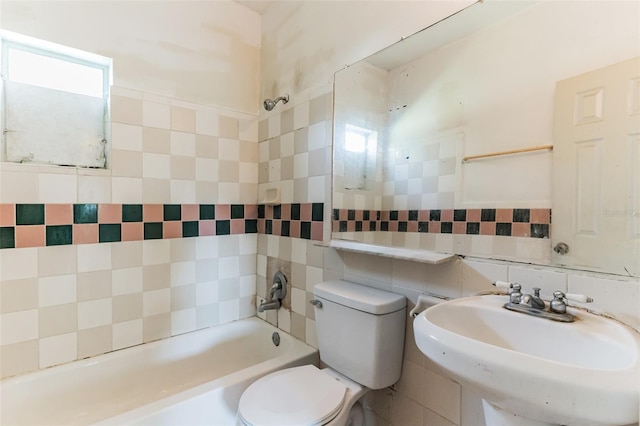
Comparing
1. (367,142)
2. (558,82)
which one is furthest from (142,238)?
(558,82)

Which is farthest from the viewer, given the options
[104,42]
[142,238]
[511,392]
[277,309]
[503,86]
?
[277,309]

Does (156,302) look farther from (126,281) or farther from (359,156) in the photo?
(359,156)

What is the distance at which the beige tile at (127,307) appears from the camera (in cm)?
152

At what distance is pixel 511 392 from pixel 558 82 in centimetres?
97

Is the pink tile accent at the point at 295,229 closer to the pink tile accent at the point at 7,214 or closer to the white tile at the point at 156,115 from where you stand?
the white tile at the point at 156,115

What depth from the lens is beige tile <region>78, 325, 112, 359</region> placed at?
1438 mm

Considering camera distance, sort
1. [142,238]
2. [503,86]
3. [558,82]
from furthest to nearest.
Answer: [142,238] < [503,86] < [558,82]

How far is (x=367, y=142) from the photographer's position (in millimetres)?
1590

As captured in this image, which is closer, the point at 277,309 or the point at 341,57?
the point at 341,57

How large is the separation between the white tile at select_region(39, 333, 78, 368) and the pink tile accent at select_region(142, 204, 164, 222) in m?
0.63

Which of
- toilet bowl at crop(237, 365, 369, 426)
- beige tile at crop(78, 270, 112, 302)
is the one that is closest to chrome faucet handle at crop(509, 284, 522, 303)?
toilet bowl at crop(237, 365, 369, 426)

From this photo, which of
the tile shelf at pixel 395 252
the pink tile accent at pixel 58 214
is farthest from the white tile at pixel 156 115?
the tile shelf at pixel 395 252

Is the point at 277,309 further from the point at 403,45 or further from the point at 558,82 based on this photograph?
the point at 558,82

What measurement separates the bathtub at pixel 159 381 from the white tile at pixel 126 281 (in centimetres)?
30
